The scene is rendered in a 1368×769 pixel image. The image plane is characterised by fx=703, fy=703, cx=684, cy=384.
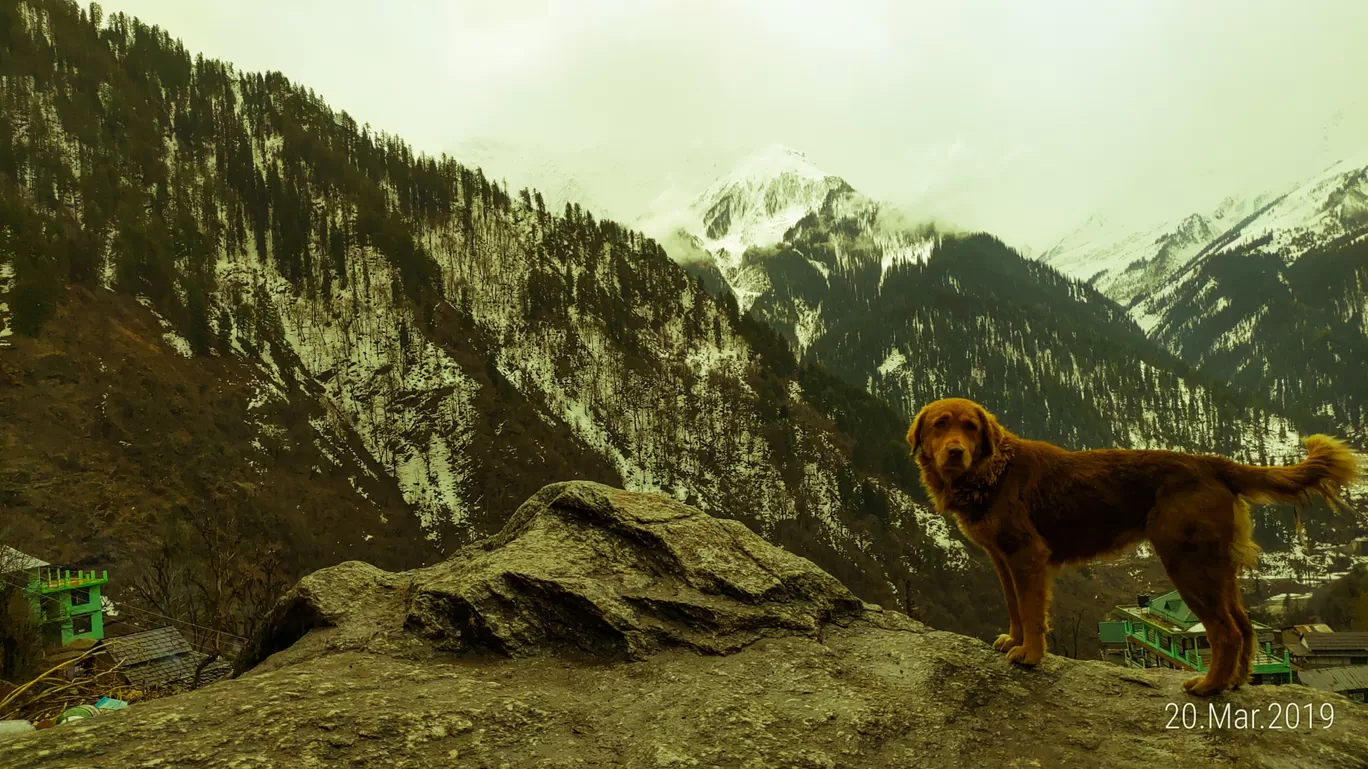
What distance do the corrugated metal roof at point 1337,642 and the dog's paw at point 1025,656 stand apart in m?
49.2

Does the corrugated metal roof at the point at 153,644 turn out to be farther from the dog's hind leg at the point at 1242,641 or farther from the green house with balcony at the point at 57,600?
the dog's hind leg at the point at 1242,641

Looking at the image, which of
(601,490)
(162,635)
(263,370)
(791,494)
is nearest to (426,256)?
(263,370)

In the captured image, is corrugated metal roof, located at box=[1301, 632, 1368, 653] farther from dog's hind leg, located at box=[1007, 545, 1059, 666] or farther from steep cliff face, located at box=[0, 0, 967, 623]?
dog's hind leg, located at box=[1007, 545, 1059, 666]

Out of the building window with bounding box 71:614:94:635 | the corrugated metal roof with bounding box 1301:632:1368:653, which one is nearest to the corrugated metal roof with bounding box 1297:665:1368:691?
the corrugated metal roof with bounding box 1301:632:1368:653

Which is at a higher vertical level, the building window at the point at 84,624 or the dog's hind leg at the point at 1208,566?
the dog's hind leg at the point at 1208,566

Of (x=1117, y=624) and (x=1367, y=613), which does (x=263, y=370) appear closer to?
(x=1117, y=624)

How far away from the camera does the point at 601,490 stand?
7.28 m

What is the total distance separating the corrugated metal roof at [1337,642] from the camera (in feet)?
129

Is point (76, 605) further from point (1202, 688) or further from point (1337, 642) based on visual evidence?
point (1337, 642)

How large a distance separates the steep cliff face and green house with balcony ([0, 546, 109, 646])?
34.1 m

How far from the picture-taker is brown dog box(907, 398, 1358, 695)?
4586 mm

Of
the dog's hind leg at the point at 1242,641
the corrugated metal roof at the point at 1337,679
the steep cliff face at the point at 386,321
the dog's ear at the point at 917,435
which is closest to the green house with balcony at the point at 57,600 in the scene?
the dog's ear at the point at 917,435

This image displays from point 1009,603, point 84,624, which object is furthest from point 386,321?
point 1009,603
